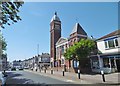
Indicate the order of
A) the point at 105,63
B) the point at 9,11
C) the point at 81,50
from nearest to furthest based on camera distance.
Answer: the point at 9,11 → the point at 81,50 → the point at 105,63

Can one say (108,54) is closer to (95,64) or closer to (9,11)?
(95,64)

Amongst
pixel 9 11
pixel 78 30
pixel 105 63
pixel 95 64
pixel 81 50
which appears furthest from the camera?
pixel 78 30

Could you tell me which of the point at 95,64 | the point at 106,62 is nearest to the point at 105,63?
the point at 106,62

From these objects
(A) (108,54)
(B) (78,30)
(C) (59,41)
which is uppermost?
(B) (78,30)

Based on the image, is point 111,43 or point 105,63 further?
point 105,63

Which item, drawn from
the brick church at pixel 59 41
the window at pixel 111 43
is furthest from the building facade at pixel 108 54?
the brick church at pixel 59 41

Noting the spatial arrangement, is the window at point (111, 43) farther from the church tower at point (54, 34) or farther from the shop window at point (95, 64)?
the church tower at point (54, 34)

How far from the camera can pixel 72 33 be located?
47.7m

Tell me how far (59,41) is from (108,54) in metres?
26.5

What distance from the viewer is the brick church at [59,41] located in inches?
1842

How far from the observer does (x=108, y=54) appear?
103 ft

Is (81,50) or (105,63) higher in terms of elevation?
(81,50)

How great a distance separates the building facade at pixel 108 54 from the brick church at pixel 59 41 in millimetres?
10259

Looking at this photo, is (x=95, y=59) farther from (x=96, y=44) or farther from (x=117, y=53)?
(x=117, y=53)
